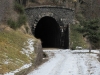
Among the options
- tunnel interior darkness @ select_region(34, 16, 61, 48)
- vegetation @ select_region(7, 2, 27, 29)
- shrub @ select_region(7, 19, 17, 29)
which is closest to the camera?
shrub @ select_region(7, 19, 17, 29)

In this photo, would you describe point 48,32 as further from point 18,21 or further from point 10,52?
point 10,52

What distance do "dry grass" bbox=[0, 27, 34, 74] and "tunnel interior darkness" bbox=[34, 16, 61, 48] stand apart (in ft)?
73.2

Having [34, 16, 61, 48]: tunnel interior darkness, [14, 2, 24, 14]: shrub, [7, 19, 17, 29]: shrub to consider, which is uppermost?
[14, 2, 24, 14]: shrub

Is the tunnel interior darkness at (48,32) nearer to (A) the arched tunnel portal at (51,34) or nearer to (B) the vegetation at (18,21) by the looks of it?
(A) the arched tunnel portal at (51,34)

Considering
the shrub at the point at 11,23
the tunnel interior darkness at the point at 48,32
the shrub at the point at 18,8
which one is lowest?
the tunnel interior darkness at the point at 48,32

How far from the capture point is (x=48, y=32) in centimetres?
5738

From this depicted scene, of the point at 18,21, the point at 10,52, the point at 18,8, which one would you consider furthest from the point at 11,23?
the point at 10,52

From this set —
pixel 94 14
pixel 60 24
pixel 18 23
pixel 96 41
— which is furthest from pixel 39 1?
pixel 18 23

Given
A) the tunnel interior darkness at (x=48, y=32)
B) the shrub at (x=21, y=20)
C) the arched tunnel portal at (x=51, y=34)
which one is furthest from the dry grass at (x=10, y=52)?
the tunnel interior darkness at (x=48, y=32)

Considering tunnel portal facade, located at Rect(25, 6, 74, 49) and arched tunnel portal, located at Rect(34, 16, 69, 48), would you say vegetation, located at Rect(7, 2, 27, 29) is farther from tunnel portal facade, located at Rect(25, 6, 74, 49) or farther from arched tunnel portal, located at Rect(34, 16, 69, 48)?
arched tunnel portal, located at Rect(34, 16, 69, 48)

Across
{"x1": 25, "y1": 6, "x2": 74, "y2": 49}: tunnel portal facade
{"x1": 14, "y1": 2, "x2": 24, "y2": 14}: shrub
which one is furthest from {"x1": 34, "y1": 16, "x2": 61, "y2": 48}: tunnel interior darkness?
{"x1": 14, "y1": 2, "x2": 24, "y2": 14}: shrub

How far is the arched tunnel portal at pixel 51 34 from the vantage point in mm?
44844

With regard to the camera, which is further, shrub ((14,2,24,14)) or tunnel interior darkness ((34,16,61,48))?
tunnel interior darkness ((34,16,61,48))

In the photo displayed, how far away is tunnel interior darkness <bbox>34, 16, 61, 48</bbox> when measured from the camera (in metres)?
48.7
